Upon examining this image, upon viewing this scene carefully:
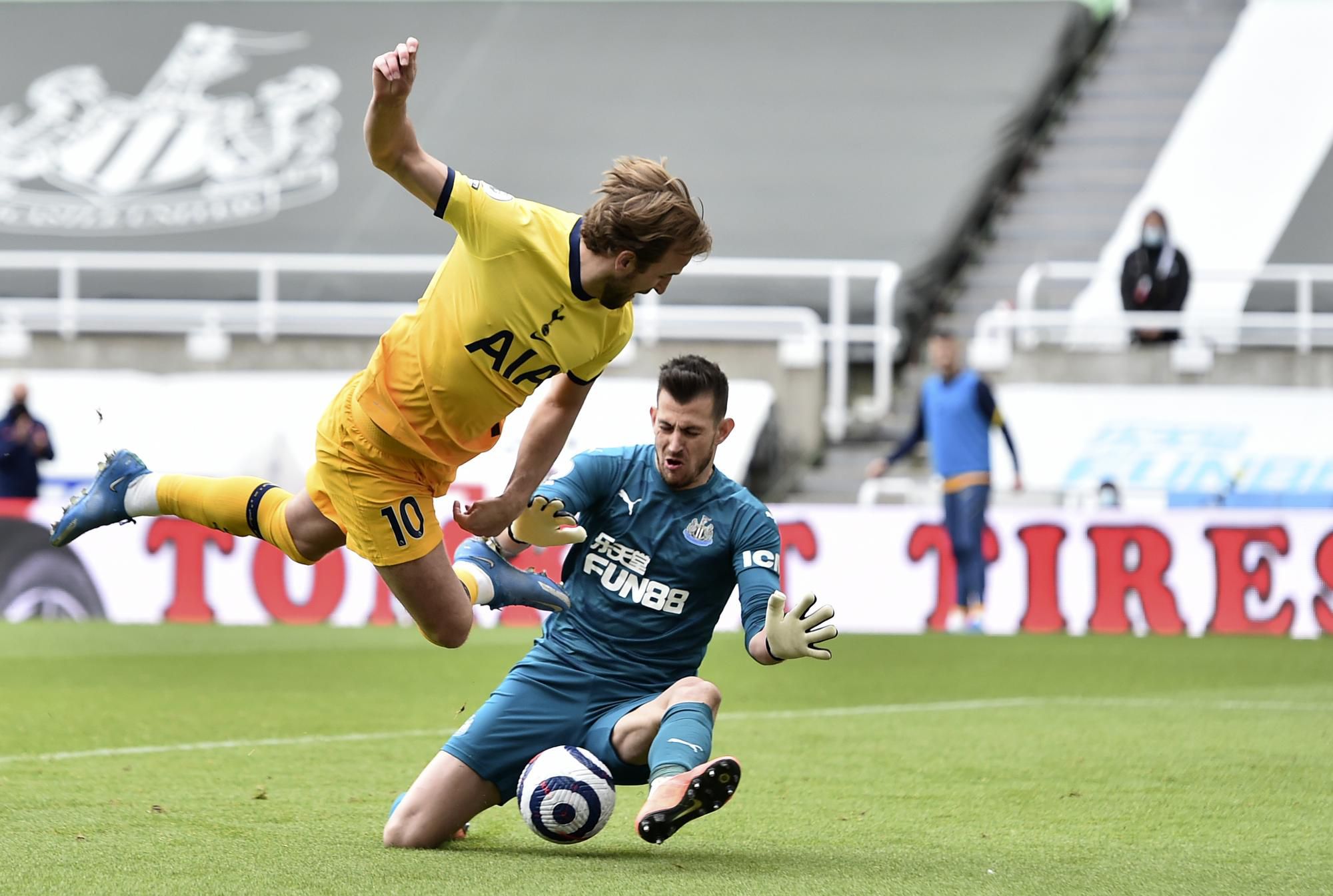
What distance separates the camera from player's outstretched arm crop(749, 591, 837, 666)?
5.35 meters

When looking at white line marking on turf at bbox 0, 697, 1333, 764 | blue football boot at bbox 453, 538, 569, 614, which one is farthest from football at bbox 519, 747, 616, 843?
white line marking on turf at bbox 0, 697, 1333, 764

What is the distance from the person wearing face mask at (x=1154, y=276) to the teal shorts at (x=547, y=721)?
43.9 feet

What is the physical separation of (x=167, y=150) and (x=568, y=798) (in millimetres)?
18636

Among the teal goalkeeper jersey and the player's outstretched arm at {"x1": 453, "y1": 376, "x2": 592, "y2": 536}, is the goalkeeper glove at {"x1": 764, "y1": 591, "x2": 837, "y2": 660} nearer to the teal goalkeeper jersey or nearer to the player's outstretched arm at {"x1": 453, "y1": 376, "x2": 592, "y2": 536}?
the teal goalkeeper jersey

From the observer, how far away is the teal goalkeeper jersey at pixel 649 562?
5992 millimetres

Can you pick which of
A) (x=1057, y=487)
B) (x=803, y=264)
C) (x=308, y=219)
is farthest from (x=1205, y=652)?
(x=308, y=219)

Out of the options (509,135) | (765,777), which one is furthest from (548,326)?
(509,135)

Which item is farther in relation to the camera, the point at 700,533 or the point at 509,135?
the point at 509,135

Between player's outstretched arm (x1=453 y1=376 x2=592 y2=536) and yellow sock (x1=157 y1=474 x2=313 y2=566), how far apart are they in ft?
2.44

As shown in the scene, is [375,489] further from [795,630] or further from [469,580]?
[795,630]

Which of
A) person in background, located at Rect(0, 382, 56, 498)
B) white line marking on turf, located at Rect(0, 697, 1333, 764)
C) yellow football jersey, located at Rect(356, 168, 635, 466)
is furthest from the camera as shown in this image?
person in background, located at Rect(0, 382, 56, 498)

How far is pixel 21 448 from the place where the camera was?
52.1 feet

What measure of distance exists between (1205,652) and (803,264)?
6.72 m

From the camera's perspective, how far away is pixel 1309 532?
1487cm
